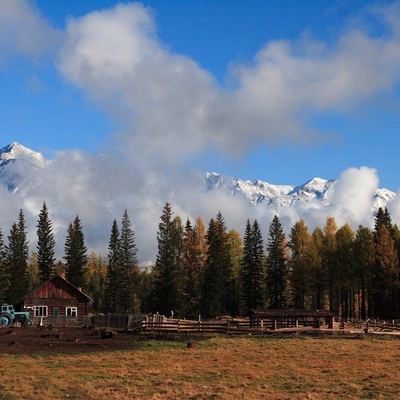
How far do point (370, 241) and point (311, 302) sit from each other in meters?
25.9

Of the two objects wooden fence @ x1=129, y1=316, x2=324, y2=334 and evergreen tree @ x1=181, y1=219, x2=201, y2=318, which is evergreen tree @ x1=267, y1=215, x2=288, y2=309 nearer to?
evergreen tree @ x1=181, y1=219, x2=201, y2=318

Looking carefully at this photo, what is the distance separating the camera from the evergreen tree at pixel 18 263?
318ft

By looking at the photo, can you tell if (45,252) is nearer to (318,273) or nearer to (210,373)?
(318,273)

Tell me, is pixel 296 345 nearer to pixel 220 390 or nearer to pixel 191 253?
pixel 220 390

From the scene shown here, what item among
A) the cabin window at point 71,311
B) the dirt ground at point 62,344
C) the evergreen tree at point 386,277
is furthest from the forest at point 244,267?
the dirt ground at point 62,344

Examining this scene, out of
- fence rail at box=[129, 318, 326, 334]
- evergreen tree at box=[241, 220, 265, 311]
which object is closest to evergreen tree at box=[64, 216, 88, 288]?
evergreen tree at box=[241, 220, 265, 311]

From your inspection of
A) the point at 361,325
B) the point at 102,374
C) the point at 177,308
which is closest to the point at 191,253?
the point at 177,308

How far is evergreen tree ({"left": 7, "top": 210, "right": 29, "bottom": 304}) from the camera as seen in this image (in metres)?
97.0

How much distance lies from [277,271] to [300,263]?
443 cm

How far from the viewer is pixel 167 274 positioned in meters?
90.7

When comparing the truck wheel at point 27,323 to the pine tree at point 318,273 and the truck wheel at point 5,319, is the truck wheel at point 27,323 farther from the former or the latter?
the pine tree at point 318,273

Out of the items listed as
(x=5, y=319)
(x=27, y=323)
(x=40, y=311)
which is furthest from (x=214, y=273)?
(x=5, y=319)

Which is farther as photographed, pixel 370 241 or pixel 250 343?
pixel 370 241

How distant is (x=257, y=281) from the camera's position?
93.6 m
